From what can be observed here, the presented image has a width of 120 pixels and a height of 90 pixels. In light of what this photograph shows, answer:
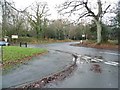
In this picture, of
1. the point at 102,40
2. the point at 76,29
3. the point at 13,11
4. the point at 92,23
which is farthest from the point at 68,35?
the point at 13,11

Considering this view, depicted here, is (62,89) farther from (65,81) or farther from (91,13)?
(91,13)

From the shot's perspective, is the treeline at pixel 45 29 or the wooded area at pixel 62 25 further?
the treeline at pixel 45 29

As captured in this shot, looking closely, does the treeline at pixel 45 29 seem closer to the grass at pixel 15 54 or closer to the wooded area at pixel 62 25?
the wooded area at pixel 62 25

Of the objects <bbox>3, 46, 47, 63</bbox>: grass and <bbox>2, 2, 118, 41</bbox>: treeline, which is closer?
<bbox>3, 46, 47, 63</bbox>: grass

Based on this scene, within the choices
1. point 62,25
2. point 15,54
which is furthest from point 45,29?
point 15,54

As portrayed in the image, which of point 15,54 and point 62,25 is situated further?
point 62,25

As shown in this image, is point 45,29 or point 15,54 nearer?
point 15,54

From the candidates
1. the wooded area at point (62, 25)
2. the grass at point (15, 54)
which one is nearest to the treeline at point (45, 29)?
the wooded area at point (62, 25)

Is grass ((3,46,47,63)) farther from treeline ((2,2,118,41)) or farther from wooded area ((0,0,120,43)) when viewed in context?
treeline ((2,2,118,41))

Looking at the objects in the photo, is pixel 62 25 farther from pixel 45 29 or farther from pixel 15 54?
pixel 15 54

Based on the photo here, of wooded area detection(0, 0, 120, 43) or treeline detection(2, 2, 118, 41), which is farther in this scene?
treeline detection(2, 2, 118, 41)

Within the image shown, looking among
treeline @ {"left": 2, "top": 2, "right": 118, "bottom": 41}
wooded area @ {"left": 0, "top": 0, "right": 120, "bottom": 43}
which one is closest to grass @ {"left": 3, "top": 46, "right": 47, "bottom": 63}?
wooded area @ {"left": 0, "top": 0, "right": 120, "bottom": 43}

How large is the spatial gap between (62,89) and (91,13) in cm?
3059

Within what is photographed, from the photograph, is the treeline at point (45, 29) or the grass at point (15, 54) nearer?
the grass at point (15, 54)
